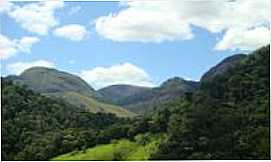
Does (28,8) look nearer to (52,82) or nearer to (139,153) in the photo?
(52,82)

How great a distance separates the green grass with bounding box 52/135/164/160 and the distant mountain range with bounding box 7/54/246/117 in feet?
0.59

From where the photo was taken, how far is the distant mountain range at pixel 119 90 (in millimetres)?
3666

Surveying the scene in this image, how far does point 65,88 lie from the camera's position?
3918 millimetres

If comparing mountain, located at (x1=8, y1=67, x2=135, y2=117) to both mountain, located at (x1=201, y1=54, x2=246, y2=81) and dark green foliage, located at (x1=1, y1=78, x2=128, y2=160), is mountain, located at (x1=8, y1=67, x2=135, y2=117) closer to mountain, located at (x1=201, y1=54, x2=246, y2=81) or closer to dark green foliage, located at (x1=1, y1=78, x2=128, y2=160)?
dark green foliage, located at (x1=1, y1=78, x2=128, y2=160)

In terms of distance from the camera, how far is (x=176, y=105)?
148 inches

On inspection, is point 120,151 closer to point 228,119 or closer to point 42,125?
point 42,125

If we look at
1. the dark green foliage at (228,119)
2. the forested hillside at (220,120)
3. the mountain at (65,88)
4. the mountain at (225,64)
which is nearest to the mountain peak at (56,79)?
the mountain at (65,88)

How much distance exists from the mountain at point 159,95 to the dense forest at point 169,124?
0.03 meters

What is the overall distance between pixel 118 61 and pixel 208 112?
23.2 inches

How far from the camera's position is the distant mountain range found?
3.67 m

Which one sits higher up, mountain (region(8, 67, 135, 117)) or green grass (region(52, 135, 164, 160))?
mountain (region(8, 67, 135, 117))

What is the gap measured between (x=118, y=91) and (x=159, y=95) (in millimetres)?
259

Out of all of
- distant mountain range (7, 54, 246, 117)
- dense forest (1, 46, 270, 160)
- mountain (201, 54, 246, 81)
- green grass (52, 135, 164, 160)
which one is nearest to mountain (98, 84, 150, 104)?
distant mountain range (7, 54, 246, 117)

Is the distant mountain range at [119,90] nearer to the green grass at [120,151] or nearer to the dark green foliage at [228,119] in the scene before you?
the dark green foliage at [228,119]
